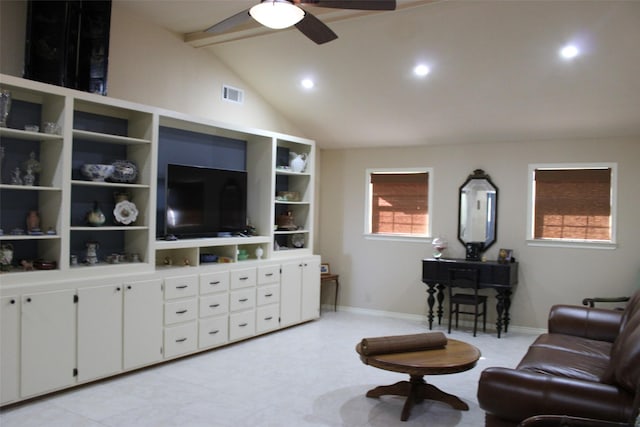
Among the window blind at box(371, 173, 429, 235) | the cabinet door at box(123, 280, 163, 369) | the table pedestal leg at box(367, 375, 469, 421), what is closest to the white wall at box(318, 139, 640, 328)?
the window blind at box(371, 173, 429, 235)

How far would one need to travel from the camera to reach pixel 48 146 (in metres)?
3.97

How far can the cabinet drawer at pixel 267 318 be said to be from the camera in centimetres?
550

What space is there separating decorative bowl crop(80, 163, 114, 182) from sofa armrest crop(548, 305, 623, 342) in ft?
12.4

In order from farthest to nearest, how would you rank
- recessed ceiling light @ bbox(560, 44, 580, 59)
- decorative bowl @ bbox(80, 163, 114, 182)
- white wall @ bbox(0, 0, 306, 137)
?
recessed ceiling light @ bbox(560, 44, 580, 59)
decorative bowl @ bbox(80, 163, 114, 182)
white wall @ bbox(0, 0, 306, 137)

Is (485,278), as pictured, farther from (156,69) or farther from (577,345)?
(156,69)

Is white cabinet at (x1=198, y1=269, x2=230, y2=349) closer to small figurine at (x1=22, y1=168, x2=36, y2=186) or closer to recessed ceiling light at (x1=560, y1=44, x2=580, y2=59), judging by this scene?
small figurine at (x1=22, y1=168, x2=36, y2=186)

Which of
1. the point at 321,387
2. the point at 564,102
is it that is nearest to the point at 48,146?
the point at 321,387

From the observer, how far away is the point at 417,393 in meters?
3.65

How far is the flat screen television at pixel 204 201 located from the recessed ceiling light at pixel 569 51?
10.9ft

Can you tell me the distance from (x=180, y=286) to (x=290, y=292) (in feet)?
5.27

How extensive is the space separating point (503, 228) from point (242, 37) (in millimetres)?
3642

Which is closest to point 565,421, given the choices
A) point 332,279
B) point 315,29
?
point 315,29

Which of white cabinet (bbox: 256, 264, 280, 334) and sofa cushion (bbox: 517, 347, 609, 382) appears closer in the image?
sofa cushion (bbox: 517, 347, 609, 382)

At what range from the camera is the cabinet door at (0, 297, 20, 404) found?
3418mm
